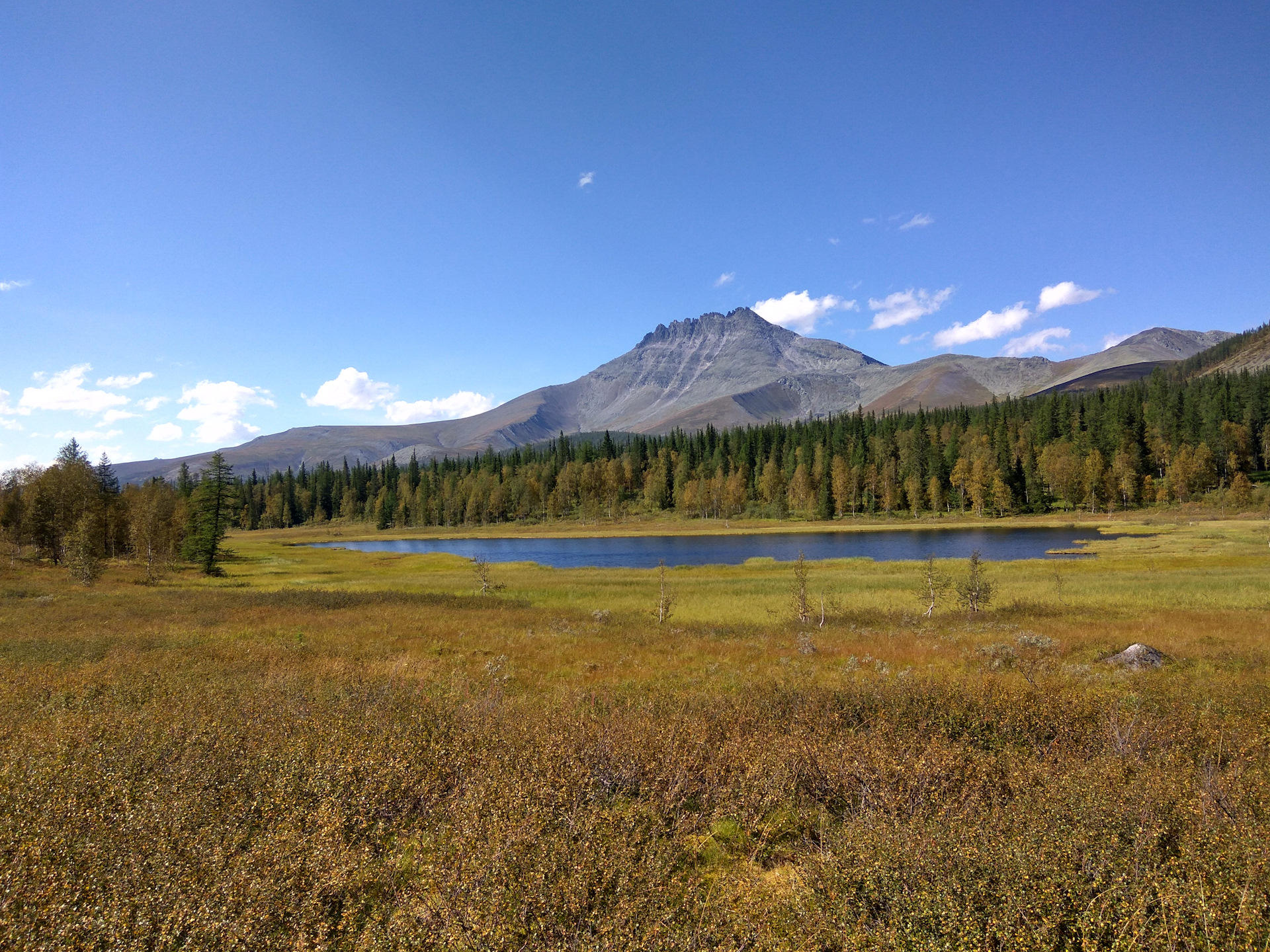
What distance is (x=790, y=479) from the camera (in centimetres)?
13862

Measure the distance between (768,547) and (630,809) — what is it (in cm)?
8171

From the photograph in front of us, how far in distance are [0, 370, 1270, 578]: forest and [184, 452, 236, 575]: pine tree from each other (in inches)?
10.7

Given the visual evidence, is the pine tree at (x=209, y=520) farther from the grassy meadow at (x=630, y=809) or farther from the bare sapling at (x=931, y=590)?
the bare sapling at (x=931, y=590)

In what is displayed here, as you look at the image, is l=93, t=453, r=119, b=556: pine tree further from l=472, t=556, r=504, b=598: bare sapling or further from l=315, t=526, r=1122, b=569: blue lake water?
l=472, t=556, r=504, b=598: bare sapling

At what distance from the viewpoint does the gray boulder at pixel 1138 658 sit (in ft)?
51.5

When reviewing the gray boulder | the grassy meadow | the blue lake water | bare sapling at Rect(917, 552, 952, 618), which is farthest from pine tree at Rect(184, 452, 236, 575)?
the gray boulder

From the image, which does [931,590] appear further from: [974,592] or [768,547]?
[768,547]

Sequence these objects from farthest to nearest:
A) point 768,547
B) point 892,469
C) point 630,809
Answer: point 892,469
point 768,547
point 630,809

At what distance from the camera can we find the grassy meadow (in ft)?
13.4

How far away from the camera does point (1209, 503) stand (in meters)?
100

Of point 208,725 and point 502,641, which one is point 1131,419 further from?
point 208,725

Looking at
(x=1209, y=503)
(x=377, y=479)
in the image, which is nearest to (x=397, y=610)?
(x=1209, y=503)

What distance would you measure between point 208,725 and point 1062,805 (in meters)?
10.9

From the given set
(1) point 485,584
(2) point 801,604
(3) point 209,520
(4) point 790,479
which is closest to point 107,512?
(3) point 209,520
